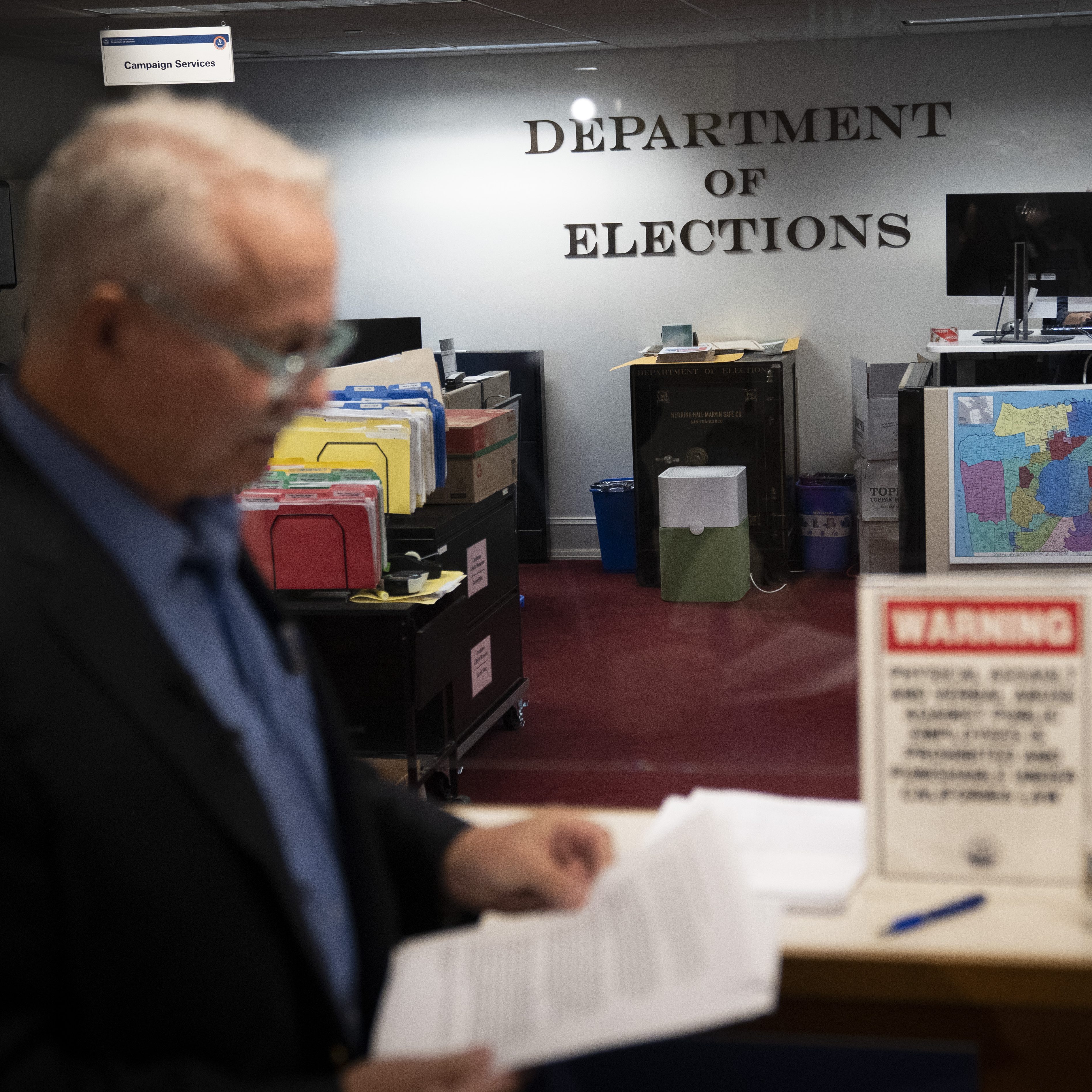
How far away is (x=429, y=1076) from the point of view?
85cm

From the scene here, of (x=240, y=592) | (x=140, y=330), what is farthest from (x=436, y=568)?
(x=140, y=330)

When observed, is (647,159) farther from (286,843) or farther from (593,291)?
(286,843)

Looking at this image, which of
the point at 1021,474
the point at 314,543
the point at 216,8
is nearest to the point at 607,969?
the point at 314,543

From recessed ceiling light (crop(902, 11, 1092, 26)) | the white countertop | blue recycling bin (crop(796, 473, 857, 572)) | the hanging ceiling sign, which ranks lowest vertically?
blue recycling bin (crop(796, 473, 857, 572))

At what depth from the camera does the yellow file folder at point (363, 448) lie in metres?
3.34

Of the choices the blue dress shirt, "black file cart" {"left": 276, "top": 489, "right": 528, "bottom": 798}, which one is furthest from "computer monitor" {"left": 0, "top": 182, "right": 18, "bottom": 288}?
the blue dress shirt

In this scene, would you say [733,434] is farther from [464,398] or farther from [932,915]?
[932,915]

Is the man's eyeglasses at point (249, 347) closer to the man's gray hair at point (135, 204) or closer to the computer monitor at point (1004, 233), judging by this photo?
the man's gray hair at point (135, 204)

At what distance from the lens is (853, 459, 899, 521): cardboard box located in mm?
3480

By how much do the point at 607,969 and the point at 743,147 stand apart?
2893 mm

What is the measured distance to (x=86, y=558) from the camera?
0.86m

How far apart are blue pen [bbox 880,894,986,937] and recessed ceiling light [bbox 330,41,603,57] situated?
9.38ft

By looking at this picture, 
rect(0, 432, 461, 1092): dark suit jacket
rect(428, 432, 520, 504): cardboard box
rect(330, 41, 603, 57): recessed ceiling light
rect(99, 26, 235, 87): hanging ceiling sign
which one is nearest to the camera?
rect(0, 432, 461, 1092): dark suit jacket

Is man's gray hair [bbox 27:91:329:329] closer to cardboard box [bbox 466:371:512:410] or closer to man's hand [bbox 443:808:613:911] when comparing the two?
man's hand [bbox 443:808:613:911]
